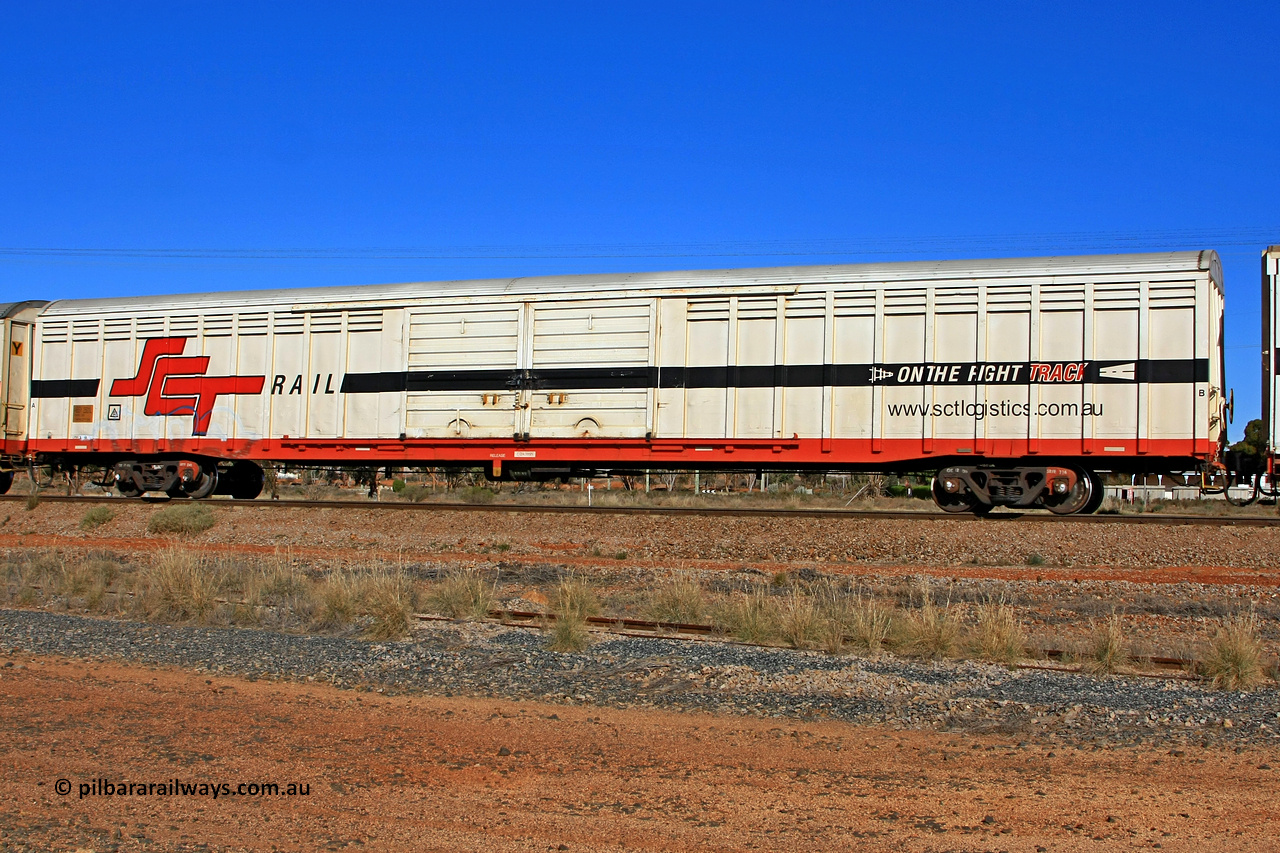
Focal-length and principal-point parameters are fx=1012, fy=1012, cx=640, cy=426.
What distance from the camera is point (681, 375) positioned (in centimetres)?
1555

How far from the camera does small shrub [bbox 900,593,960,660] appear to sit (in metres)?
8.48

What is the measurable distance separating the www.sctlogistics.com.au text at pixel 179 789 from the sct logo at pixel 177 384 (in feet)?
44.3

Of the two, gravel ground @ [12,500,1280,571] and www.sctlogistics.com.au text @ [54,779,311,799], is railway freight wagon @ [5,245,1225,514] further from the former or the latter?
www.sctlogistics.com.au text @ [54,779,311,799]

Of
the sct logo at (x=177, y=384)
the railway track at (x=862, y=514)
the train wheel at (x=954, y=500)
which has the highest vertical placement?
the sct logo at (x=177, y=384)

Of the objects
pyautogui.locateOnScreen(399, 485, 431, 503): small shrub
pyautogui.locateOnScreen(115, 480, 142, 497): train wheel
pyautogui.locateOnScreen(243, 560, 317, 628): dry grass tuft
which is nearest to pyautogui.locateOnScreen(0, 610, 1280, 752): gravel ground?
pyautogui.locateOnScreen(243, 560, 317, 628): dry grass tuft

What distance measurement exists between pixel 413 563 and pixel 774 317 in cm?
636

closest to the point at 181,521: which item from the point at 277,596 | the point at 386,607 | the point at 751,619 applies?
the point at 277,596

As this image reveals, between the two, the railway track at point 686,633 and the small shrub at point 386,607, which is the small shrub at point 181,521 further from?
the railway track at point 686,633

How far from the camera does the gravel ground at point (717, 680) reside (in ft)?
20.7

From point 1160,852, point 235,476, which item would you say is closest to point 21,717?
point 1160,852

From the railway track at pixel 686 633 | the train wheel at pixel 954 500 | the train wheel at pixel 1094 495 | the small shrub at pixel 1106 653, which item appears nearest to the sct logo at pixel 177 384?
the railway track at pixel 686 633

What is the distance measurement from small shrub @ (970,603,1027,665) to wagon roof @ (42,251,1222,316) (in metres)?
7.26

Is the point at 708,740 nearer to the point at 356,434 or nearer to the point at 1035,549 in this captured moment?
the point at 1035,549

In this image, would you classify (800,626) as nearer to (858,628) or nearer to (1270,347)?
(858,628)
